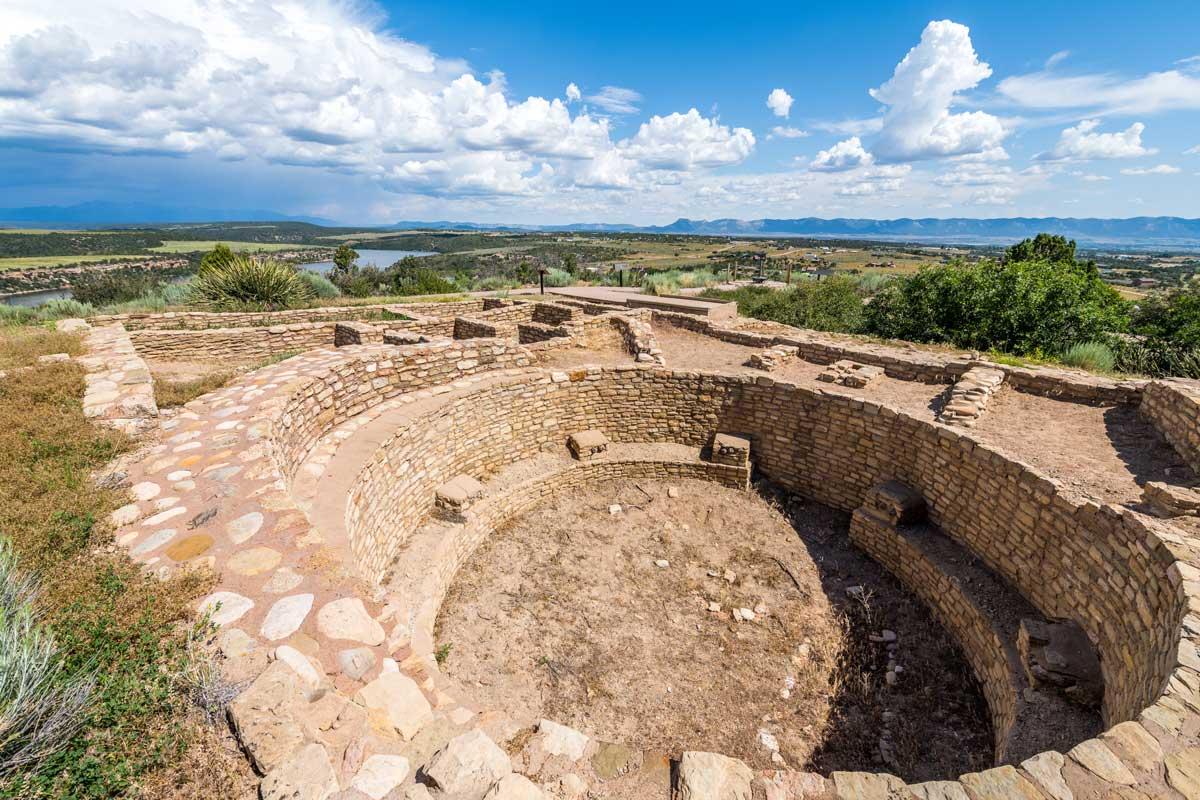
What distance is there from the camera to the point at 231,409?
19.2 feet

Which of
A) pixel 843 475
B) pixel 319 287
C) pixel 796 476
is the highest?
pixel 319 287

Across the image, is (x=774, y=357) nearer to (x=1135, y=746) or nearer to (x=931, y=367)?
(x=931, y=367)

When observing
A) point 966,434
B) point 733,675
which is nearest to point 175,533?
point 733,675

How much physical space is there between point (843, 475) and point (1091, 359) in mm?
8131

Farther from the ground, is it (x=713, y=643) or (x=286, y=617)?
(x=286, y=617)

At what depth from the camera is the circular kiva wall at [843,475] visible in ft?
14.4

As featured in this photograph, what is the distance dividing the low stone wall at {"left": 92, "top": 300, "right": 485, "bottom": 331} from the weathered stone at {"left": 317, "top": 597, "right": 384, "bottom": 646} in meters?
11.5

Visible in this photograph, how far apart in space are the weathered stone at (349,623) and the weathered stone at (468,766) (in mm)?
826

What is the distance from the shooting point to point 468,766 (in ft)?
8.10

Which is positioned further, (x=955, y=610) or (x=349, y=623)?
(x=955, y=610)

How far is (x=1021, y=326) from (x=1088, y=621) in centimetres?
1268

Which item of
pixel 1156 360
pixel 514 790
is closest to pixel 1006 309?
pixel 1156 360

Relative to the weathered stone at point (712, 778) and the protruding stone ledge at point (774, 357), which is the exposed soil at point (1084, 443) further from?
the weathered stone at point (712, 778)

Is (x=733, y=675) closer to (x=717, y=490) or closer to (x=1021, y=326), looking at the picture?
(x=717, y=490)
